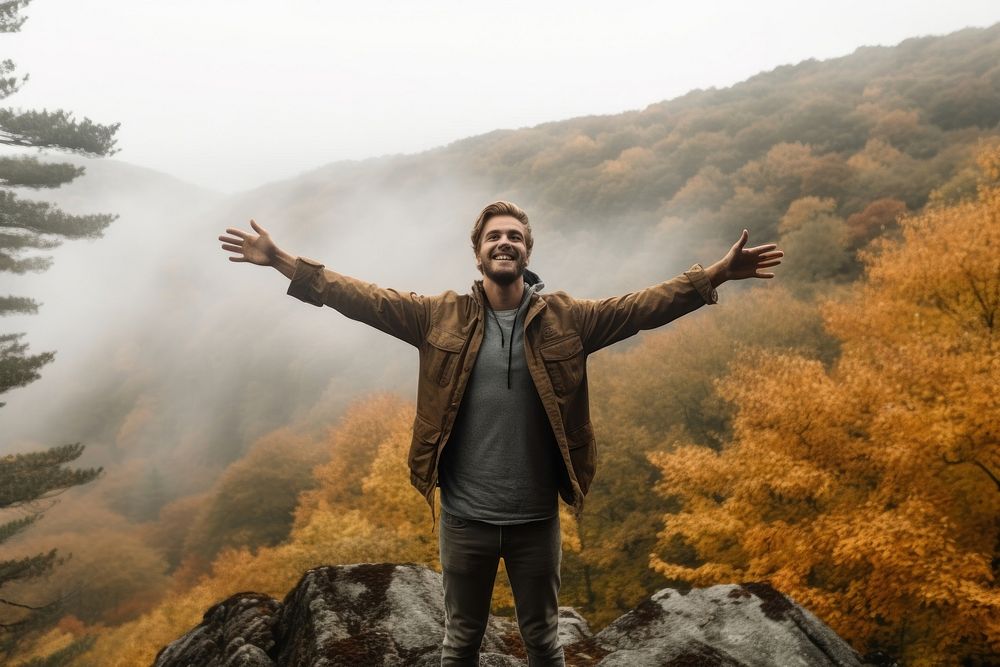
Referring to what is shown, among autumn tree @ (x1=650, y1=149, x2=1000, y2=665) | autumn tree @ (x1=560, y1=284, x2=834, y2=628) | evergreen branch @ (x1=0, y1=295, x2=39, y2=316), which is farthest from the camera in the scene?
autumn tree @ (x1=560, y1=284, x2=834, y2=628)

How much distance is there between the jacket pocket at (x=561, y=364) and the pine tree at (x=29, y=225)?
562 inches

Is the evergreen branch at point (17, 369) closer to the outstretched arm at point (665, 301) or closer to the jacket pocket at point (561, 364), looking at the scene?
the jacket pocket at point (561, 364)

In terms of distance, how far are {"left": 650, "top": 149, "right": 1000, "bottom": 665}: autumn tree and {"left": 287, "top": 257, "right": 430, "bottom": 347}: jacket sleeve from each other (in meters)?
11.1

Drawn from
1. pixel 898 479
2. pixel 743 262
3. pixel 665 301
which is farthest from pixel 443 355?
pixel 898 479

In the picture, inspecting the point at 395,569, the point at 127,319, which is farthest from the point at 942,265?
the point at 127,319

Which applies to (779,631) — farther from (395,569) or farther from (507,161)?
(507,161)

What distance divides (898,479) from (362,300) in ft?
47.0

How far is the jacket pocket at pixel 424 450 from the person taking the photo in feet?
10.5

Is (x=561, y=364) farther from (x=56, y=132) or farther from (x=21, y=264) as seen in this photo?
(x=21, y=264)

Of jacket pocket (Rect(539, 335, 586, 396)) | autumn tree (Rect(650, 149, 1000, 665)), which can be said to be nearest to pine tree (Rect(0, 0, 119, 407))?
jacket pocket (Rect(539, 335, 586, 396))

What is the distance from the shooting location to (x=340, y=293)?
3.30 metres

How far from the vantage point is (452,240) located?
107438 mm

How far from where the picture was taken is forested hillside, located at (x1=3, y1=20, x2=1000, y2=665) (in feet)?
42.4

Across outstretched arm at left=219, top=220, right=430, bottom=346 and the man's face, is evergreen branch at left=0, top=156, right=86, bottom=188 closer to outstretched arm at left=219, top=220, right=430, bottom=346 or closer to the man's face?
outstretched arm at left=219, top=220, right=430, bottom=346
